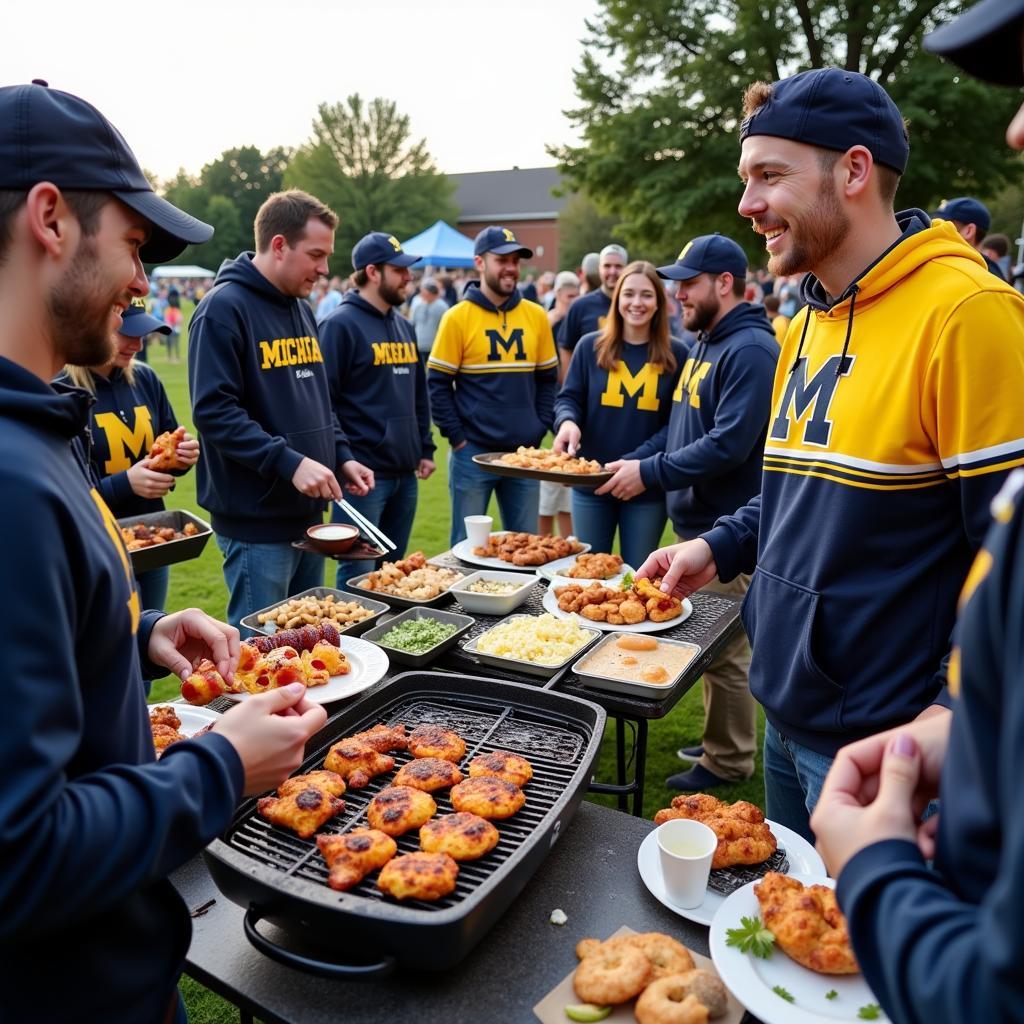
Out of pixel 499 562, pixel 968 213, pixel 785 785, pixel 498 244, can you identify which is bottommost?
pixel 785 785

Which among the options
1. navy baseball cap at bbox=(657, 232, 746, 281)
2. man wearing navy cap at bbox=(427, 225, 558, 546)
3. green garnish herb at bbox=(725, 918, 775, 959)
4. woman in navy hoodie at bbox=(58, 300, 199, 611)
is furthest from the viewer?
man wearing navy cap at bbox=(427, 225, 558, 546)

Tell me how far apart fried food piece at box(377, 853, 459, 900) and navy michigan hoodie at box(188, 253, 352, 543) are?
2.88 m

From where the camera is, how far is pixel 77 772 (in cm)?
134

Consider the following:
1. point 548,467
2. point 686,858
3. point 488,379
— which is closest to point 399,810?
point 686,858

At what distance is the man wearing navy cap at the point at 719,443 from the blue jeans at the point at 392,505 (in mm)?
1952

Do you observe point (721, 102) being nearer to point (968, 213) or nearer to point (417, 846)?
point (968, 213)

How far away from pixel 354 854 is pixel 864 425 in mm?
1702

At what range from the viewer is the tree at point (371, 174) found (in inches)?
2072

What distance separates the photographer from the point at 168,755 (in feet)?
4.62

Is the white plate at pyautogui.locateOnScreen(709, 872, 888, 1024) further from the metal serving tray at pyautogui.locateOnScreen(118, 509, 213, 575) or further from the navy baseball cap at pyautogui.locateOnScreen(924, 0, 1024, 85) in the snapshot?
the metal serving tray at pyautogui.locateOnScreen(118, 509, 213, 575)

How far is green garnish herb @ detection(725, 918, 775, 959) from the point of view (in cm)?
159

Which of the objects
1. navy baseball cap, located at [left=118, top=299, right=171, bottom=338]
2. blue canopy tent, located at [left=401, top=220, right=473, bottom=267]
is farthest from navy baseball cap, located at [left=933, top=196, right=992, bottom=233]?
blue canopy tent, located at [left=401, top=220, right=473, bottom=267]

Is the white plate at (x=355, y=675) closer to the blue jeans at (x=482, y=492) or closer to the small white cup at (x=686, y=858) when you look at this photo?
the small white cup at (x=686, y=858)

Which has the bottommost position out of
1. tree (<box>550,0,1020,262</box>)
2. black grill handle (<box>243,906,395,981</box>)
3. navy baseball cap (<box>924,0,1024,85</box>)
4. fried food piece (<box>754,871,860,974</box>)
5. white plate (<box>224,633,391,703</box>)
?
white plate (<box>224,633,391,703</box>)
